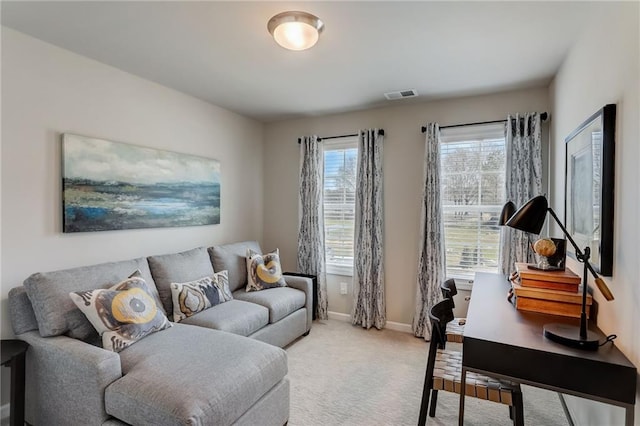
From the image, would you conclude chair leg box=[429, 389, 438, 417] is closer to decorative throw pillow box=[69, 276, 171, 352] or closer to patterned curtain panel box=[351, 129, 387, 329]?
patterned curtain panel box=[351, 129, 387, 329]

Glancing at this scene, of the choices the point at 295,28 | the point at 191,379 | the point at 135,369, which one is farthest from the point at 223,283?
the point at 295,28

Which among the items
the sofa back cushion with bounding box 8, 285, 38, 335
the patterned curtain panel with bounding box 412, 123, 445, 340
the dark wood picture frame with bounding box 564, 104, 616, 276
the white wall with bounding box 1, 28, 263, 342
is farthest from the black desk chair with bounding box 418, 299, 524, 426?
the white wall with bounding box 1, 28, 263, 342

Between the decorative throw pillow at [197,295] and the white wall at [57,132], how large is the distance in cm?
59

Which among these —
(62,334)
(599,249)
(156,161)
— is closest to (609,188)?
(599,249)

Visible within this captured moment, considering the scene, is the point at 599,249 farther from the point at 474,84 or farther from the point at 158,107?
the point at 158,107

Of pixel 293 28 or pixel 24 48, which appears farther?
pixel 24 48

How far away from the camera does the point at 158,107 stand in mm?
3059

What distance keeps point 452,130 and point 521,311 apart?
2.16 m

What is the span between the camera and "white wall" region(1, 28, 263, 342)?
2.09m

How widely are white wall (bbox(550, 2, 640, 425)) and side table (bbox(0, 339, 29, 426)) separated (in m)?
3.01

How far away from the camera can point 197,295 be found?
107 inches

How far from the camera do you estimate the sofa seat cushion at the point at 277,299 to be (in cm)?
300

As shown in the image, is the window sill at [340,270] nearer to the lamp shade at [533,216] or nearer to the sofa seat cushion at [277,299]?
the sofa seat cushion at [277,299]

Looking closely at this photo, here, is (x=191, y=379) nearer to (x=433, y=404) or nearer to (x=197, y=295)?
(x=197, y=295)
